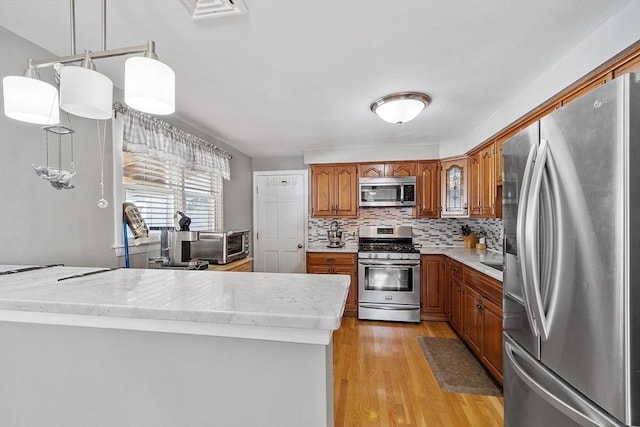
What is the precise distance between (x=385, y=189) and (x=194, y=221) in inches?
97.4

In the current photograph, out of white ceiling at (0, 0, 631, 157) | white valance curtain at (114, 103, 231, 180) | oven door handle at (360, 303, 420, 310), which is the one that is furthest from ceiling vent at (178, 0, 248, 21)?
oven door handle at (360, 303, 420, 310)

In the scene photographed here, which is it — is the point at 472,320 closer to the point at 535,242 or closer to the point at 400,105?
the point at 535,242

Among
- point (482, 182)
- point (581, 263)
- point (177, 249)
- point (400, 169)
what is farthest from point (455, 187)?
point (177, 249)

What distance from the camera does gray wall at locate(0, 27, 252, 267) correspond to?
4.60ft

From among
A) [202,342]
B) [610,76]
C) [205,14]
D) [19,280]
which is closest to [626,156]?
[610,76]

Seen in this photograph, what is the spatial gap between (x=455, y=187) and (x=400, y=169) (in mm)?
750

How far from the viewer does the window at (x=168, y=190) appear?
223 centimetres

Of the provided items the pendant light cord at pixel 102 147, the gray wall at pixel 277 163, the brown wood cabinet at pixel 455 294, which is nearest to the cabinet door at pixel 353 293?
the brown wood cabinet at pixel 455 294

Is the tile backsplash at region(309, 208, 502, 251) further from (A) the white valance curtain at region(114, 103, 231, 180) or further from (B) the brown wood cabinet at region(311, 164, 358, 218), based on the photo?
(A) the white valance curtain at region(114, 103, 231, 180)

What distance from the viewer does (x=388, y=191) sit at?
3.86 m

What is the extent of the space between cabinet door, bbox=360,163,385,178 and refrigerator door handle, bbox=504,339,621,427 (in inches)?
115

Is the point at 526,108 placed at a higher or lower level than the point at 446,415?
higher

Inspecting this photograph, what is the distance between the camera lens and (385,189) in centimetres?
387

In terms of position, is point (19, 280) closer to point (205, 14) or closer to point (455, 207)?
point (205, 14)
